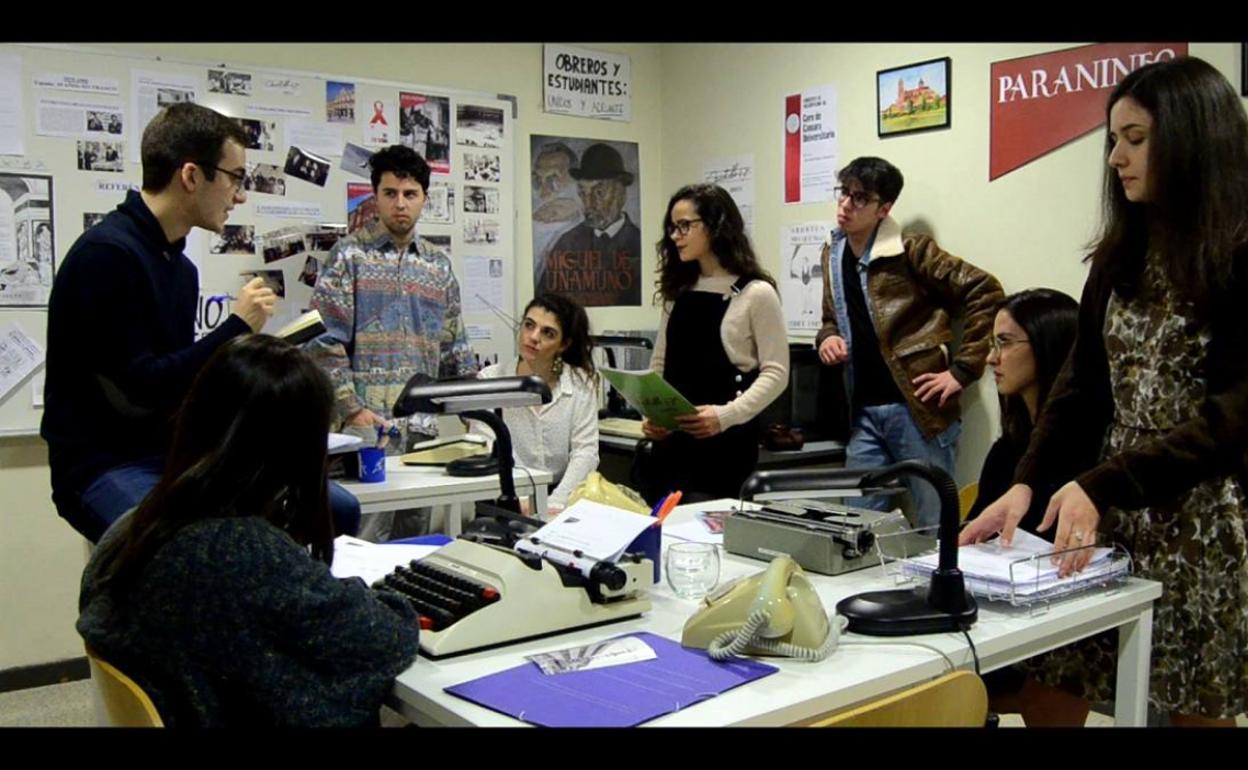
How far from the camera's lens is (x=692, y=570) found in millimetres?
1821

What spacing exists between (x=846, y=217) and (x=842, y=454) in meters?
0.84

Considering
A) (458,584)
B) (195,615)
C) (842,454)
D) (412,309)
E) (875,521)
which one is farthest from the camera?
(842,454)

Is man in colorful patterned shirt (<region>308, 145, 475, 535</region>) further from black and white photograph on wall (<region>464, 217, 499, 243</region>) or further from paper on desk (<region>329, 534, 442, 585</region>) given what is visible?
paper on desk (<region>329, 534, 442, 585</region>)

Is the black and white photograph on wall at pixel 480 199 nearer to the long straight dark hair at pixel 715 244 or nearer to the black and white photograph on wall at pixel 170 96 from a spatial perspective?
the black and white photograph on wall at pixel 170 96

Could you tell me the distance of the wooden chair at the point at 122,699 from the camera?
4.19 feet

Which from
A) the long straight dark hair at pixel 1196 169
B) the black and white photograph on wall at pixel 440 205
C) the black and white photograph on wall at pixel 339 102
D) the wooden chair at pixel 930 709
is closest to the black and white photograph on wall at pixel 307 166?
the black and white photograph on wall at pixel 339 102

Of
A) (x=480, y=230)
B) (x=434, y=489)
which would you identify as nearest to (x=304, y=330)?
(x=434, y=489)

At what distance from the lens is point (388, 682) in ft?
4.58

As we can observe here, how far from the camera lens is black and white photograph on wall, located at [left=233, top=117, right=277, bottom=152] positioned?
12.1 feet

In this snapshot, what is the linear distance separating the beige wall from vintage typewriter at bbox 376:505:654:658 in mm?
2213

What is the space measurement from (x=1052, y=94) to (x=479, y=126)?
2.12m

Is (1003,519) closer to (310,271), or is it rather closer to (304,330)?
(304,330)
